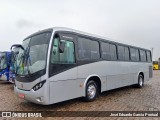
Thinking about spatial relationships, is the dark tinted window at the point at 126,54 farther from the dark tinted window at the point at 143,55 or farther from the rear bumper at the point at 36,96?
the rear bumper at the point at 36,96

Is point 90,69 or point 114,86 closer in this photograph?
point 90,69

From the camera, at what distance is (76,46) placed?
657cm

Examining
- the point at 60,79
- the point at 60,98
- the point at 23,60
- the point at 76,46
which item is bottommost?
the point at 60,98

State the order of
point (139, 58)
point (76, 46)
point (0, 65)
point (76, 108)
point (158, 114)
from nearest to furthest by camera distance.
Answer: point (158, 114) → point (76, 108) → point (76, 46) → point (139, 58) → point (0, 65)

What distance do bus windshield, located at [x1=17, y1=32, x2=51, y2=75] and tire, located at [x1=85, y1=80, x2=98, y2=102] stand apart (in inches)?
98.1

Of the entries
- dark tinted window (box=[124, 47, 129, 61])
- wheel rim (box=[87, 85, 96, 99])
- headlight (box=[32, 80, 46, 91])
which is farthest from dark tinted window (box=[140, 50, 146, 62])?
headlight (box=[32, 80, 46, 91])

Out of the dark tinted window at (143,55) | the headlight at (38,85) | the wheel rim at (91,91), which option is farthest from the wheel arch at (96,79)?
the dark tinted window at (143,55)

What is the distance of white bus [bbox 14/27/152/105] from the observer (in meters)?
5.34

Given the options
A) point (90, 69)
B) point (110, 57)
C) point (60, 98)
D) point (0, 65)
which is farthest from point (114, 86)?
point (0, 65)

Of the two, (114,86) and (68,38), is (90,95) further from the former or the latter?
(68,38)

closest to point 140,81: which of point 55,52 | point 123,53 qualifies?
point 123,53

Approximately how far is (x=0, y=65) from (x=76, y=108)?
9296mm

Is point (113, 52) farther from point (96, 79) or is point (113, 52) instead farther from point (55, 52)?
point (55, 52)

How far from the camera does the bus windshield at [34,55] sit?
17.8 ft
